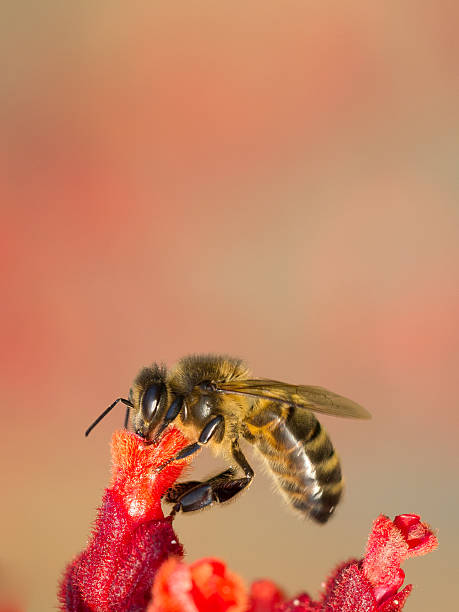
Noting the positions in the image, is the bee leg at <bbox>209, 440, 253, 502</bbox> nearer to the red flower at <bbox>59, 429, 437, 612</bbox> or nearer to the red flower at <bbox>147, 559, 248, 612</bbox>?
the red flower at <bbox>59, 429, 437, 612</bbox>

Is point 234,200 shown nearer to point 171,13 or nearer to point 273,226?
point 273,226

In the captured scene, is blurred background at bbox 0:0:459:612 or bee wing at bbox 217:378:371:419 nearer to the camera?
bee wing at bbox 217:378:371:419

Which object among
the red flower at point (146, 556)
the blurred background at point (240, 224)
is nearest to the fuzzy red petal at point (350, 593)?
the red flower at point (146, 556)

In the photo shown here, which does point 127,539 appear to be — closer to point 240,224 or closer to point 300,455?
point 300,455

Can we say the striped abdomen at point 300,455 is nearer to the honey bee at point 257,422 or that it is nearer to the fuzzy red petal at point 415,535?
the honey bee at point 257,422

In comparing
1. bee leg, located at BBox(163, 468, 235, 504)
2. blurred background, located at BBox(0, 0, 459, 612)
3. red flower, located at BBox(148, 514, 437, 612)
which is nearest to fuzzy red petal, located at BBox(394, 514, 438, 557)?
red flower, located at BBox(148, 514, 437, 612)

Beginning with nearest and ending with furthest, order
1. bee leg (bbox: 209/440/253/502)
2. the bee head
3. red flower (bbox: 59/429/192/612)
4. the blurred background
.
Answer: red flower (bbox: 59/429/192/612) < the bee head < bee leg (bbox: 209/440/253/502) < the blurred background

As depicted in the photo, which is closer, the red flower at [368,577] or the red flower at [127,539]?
the red flower at [368,577]

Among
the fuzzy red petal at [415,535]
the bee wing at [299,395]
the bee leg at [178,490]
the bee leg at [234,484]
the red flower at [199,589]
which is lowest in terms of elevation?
the red flower at [199,589]

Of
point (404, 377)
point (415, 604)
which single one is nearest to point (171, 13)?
point (404, 377)
